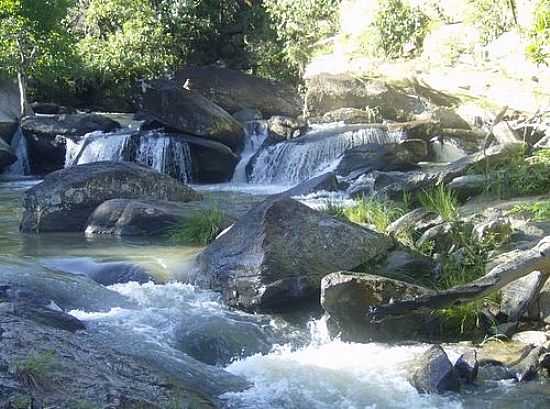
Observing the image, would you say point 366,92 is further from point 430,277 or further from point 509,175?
point 430,277

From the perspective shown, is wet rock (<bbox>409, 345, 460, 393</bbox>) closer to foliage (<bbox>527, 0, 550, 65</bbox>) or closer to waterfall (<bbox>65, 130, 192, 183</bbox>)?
foliage (<bbox>527, 0, 550, 65</bbox>)

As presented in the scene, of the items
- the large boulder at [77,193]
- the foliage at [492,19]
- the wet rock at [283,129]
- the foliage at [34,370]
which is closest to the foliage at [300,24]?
the wet rock at [283,129]

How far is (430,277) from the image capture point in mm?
7598

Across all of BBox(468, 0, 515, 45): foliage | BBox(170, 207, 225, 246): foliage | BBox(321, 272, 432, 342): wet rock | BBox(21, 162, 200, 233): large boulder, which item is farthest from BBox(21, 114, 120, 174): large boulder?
BBox(321, 272, 432, 342): wet rock

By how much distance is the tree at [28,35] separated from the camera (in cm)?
2047

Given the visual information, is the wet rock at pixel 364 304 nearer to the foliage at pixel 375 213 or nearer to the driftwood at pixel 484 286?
the driftwood at pixel 484 286

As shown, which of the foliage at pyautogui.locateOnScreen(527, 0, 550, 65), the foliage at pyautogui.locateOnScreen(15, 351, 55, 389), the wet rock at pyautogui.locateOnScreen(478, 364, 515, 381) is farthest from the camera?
the foliage at pyautogui.locateOnScreen(527, 0, 550, 65)

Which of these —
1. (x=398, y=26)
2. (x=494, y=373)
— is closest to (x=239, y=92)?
(x=398, y=26)

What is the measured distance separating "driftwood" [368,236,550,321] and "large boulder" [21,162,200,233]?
263 inches

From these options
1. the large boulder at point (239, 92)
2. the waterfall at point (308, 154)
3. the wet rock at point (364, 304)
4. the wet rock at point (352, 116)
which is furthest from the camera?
the large boulder at point (239, 92)

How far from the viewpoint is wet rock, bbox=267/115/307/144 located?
19688 millimetres

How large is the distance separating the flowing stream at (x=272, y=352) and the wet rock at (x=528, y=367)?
3.7 inches

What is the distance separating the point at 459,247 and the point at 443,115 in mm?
12683

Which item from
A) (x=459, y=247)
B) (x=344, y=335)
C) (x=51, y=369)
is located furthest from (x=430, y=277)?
(x=51, y=369)
